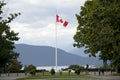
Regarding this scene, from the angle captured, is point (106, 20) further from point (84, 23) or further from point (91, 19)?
point (84, 23)

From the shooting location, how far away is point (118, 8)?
4256cm

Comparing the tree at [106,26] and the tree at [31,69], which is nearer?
the tree at [106,26]

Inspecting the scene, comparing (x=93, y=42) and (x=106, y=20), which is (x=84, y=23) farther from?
(x=106, y=20)

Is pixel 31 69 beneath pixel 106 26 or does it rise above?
beneath

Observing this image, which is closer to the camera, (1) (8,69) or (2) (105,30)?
(2) (105,30)

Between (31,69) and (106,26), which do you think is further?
(31,69)

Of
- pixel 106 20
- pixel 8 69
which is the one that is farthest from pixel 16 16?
pixel 8 69

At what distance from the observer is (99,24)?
4775cm

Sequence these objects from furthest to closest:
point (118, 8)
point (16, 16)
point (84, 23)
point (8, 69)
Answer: point (8, 69)
point (84, 23)
point (118, 8)
point (16, 16)

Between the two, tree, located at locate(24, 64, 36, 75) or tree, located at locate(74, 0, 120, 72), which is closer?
tree, located at locate(74, 0, 120, 72)

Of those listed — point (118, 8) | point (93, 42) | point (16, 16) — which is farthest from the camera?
point (93, 42)

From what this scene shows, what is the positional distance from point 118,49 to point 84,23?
2444 cm

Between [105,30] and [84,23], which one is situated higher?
[84,23]

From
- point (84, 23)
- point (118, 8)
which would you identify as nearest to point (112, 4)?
point (118, 8)
